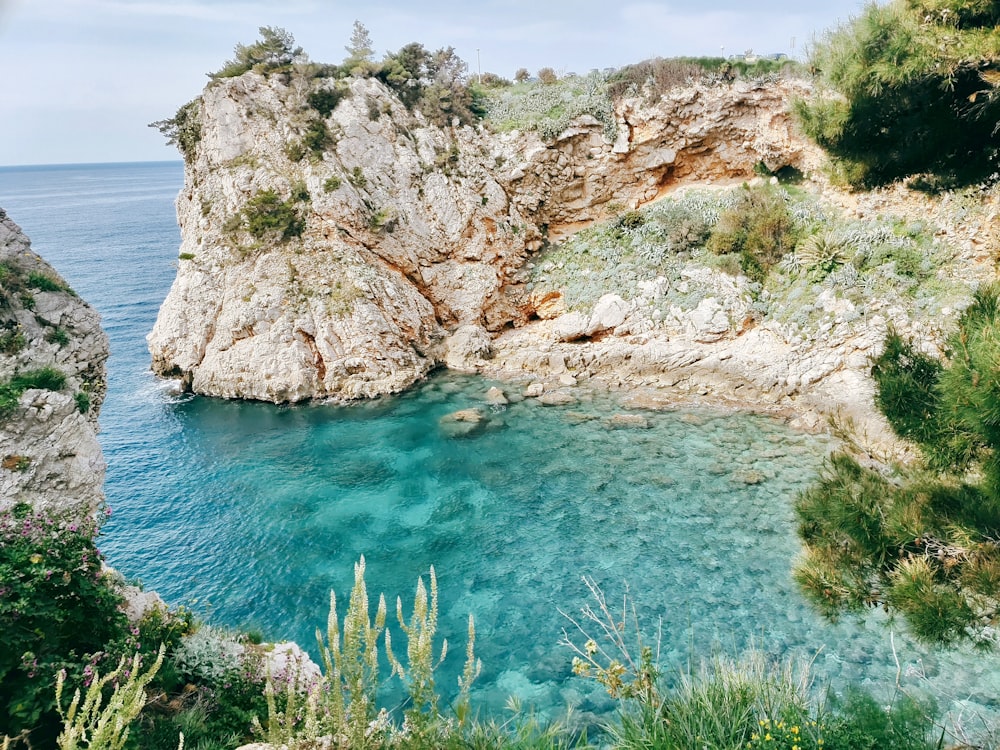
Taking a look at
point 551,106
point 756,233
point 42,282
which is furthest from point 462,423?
point 551,106

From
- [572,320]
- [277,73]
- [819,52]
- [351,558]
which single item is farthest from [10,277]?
[277,73]

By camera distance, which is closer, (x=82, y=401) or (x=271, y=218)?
(x=82, y=401)

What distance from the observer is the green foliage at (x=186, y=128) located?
28.1 metres

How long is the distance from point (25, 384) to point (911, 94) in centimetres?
1185

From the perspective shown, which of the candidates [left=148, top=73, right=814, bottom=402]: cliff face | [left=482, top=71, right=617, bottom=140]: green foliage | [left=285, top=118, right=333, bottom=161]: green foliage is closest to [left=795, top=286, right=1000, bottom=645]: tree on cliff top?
[left=148, top=73, right=814, bottom=402]: cliff face

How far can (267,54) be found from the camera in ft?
95.1

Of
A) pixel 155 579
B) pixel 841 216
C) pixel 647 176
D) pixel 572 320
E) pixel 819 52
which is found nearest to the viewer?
pixel 819 52

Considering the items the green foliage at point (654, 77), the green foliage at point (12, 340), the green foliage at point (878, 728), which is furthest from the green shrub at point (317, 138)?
the green foliage at point (878, 728)

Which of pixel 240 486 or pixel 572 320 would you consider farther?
pixel 572 320

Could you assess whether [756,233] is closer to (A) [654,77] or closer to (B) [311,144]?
(A) [654,77]

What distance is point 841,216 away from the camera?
952 inches

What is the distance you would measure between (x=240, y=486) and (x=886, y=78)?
1884 cm

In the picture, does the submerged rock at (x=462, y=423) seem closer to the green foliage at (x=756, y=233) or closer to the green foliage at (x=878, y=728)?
the green foliage at (x=756, y=233)

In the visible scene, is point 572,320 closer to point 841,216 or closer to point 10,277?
point 841,216
